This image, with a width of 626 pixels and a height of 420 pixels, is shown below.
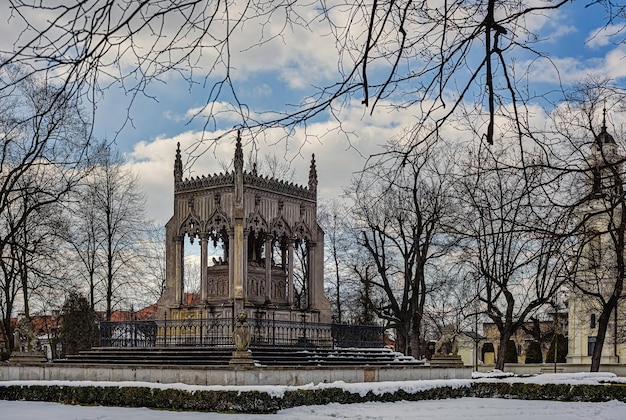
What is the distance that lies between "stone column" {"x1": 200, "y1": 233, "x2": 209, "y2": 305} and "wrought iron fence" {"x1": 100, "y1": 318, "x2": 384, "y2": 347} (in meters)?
1.10

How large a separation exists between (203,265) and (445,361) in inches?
352

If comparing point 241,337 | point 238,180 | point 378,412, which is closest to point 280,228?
point 238,180

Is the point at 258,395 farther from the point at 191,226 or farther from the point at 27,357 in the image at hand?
the point at 27,357

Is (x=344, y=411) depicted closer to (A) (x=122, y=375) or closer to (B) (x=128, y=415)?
(B) (x=128, y=415)

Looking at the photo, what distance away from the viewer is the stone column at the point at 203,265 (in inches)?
1136

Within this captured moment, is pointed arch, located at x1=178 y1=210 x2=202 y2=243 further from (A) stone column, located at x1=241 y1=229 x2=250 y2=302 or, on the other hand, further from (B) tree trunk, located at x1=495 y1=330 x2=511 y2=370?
(B) tree trunk, located at x1=495 y1=330 x2=511 y2=370

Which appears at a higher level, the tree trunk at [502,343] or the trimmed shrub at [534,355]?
the tree trunk at [502,343]

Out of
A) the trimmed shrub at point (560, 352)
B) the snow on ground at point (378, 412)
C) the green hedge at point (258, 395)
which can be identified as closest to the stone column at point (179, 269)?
the green hedge at point (258, 395)

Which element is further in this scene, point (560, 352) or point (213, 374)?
point (560, 352)

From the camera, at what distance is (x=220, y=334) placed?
28.0m

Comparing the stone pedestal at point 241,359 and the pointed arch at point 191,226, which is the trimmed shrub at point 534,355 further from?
the stone pedestal at point 241,359

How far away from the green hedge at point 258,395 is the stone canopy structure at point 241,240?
603 cm

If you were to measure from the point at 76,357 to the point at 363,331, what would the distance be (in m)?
9.84

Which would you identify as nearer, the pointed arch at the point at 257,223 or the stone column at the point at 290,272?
the pointed arch at the point at 257,223
